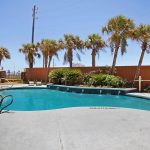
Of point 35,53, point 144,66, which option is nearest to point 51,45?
point 35,53

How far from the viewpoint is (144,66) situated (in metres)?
21.4

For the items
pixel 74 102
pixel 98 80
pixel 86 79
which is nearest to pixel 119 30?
pixel 98 80

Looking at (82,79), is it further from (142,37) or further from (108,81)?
(142,37)

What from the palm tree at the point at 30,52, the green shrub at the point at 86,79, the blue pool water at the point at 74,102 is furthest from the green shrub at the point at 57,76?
the blue pool water at the point at 74,102

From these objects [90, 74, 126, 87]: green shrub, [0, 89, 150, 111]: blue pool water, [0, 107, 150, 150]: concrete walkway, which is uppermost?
[90, 74, 126, 87]: green shrub

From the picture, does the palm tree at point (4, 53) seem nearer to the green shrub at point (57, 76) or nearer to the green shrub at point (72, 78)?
the green shrub at point (57, 76)

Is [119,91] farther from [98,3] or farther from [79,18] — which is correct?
[79,18]

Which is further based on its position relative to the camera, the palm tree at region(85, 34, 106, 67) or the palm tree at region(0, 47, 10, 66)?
the palm tree at region(0, 47, 10, 66)

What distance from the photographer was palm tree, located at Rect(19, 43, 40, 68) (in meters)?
30.5

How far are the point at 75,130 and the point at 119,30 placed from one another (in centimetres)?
1698

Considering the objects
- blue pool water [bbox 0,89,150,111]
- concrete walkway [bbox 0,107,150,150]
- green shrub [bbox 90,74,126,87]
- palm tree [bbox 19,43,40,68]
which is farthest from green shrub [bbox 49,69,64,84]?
concrete walkway [bbox 0,107,150,150]

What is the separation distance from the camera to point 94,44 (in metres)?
27.4

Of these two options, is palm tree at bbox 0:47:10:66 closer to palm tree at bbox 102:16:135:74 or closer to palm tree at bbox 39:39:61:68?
palm tree at bbox 39:39:61:68

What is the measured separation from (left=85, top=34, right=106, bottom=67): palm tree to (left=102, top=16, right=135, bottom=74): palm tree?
4463mm
